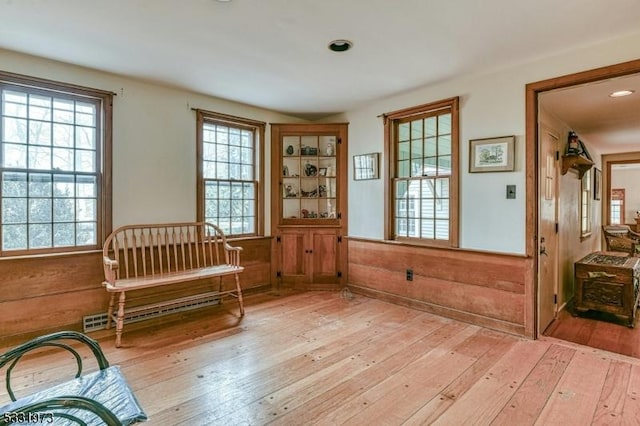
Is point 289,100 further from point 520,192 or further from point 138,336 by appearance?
point 138,336

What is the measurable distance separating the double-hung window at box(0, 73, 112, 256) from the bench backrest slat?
0.76 ft

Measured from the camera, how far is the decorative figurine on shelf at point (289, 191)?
4762 mm

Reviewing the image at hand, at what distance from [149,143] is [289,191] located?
1.87 meters

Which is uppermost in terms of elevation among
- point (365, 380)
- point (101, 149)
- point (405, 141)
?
point (405, 141)

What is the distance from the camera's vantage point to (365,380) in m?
2.31

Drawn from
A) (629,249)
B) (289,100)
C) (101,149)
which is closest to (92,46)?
(101,149)

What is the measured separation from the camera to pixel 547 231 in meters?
3.38

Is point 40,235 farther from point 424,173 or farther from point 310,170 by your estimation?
point 424,173

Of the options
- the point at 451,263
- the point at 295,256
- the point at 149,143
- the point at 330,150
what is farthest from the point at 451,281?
the point at 149,143

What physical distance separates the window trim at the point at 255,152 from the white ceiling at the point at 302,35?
569 millimetres

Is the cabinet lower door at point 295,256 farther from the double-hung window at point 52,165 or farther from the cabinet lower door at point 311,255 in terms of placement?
the double-hung window at point 52,165

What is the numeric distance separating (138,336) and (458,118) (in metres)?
3.74

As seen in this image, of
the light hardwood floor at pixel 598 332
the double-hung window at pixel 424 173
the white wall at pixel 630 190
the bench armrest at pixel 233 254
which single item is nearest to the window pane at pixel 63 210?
the bench armrest at pixel 233 254

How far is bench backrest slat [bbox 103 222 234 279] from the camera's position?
3.39 m
